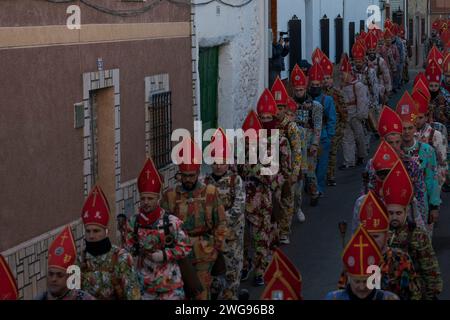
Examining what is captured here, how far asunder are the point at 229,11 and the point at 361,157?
319cm

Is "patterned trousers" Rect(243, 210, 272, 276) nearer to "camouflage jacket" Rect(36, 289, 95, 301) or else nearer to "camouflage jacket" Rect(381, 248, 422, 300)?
"camouflage jacket" Rect(381, 248, 422, 300)

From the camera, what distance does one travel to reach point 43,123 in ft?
40.4

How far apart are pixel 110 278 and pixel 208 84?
1182 centimetres

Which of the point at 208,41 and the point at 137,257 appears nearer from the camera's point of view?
the point at 137,257

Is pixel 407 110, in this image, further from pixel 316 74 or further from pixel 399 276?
pixel 399 276

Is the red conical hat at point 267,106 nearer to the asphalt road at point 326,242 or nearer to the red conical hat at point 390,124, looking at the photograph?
the red conical hat at point 390,124

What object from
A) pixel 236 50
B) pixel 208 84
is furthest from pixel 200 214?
pixel 236 50

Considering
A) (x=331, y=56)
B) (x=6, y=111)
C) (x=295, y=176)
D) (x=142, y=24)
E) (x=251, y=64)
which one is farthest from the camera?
(x=331, y=56)

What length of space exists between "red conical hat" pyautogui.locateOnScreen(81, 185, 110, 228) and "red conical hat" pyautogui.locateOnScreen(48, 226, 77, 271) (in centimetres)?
39

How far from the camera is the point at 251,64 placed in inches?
901

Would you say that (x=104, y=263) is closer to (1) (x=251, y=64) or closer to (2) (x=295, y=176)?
(2) (x=295, y=176)

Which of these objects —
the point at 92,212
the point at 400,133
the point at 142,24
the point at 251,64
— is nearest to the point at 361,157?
the point at 251,64

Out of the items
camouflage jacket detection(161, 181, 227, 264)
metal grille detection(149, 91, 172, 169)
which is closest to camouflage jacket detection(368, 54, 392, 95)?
metal grille detection(149, 91, 172, 169)
